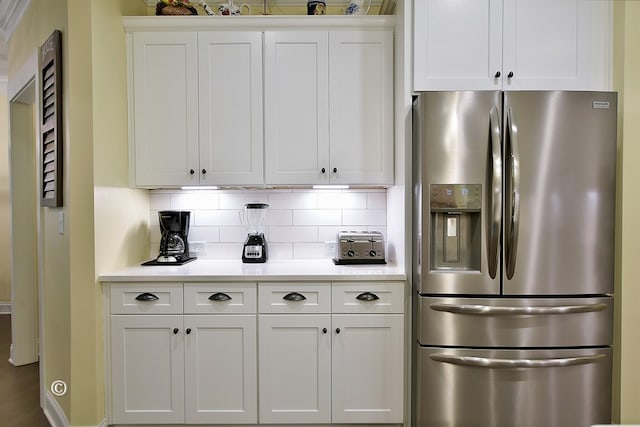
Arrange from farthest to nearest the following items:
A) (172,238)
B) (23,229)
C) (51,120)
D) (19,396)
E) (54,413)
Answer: (23,229), (19,396), (172,238), (54,413), (51,120)

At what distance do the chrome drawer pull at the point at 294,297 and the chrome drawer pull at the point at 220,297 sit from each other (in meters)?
0.31

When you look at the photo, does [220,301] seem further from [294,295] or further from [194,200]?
[194,200]

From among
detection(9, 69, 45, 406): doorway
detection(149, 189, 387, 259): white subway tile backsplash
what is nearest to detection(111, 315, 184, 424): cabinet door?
detection(149, 189, 387, 259): white subway tile backsplash

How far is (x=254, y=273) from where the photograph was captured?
1.99 meters

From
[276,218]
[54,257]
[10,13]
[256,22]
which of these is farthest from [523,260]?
[10,13]

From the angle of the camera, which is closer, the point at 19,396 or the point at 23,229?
the point at 19,396

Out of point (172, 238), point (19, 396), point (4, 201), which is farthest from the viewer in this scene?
point (4, 201)

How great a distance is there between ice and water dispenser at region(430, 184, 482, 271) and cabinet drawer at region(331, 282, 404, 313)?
0.27m

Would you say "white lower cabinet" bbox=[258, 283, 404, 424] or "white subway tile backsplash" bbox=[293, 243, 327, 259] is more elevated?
"white subway tile backsplash" bbox=[293, 243, 327, 259]

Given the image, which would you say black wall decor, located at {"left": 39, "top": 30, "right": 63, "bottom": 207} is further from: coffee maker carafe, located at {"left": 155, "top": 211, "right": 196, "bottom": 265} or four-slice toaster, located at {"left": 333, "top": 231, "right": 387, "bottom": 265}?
four-slice toaster, located at {"left": 333, "top": 231, "right": 387, "bottom": 265}

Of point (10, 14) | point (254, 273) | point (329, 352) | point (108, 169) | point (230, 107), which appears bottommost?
point (329, 352)

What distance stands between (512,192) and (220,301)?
5.27 feet

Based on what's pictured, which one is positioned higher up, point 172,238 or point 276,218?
point 276,218

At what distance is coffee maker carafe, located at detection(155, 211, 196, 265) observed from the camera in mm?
2316
